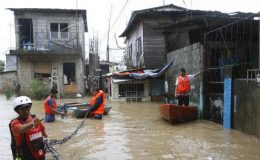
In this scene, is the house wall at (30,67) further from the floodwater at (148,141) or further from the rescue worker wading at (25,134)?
the rescue worker wading at (25,134)

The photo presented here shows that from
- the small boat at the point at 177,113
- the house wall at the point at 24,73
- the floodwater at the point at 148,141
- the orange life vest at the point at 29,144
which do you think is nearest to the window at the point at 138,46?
the house wall at the point at 24,73

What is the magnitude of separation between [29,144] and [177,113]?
7.51 meters

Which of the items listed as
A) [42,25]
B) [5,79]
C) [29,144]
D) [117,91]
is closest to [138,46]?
[117,91]

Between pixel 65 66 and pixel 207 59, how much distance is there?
1628cm

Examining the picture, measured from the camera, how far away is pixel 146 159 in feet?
21.7

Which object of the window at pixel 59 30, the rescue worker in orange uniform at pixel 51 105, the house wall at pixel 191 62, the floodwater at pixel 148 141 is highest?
the window at pixel 59 30

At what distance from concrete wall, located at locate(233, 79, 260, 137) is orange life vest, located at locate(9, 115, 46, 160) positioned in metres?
6.23

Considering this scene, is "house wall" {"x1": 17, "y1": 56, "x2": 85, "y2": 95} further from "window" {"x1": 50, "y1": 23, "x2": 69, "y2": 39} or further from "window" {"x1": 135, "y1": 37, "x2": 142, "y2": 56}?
"window" {"x1": 135, "y1": 37, "x2": 142, "y2": 56}

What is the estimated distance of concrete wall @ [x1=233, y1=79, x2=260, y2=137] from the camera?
845 centimetres

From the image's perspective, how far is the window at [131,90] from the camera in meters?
20.8

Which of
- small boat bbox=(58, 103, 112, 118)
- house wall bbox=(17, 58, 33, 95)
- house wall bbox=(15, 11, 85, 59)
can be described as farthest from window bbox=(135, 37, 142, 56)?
small boat bbox=(58, 103, 112, 118)

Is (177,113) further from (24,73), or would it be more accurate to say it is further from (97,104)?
(24,73)

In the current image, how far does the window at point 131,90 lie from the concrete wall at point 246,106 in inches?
445

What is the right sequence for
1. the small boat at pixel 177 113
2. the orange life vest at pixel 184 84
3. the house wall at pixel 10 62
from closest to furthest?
the small boat at pixel 177 113, the orange life vest at pixel 184 84, the house wall at pixel 10 62
